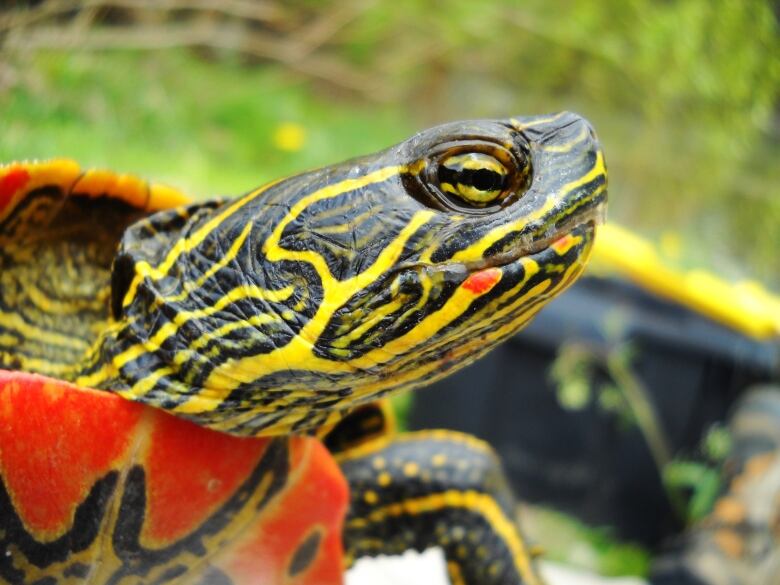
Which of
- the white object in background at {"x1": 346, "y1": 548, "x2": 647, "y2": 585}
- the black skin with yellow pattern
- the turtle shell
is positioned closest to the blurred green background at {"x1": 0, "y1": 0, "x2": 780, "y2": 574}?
the white object in background at {"x1": 346, "y1": 548, "x2": 647, "y2": 585}

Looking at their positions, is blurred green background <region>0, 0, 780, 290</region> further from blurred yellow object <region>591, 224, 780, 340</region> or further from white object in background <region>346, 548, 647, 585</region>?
white object in background <region>346, 548, 647, 585</region>

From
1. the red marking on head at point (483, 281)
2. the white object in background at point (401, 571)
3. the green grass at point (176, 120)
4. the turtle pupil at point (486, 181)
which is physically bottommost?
the white object in background at point (401, 571)

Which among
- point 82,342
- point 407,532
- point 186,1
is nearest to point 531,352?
point 407,532

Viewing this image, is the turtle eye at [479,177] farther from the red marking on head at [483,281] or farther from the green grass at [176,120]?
the green grass at [176,120]

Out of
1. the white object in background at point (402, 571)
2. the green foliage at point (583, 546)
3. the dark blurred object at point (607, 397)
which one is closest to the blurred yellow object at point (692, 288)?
the dark blurred object at point (607, 397)

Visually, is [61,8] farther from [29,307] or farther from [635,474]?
[635,474]

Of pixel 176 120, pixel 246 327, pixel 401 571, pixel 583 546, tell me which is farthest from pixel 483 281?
pixel 176 120
